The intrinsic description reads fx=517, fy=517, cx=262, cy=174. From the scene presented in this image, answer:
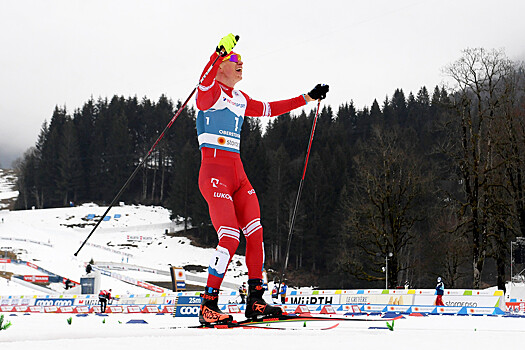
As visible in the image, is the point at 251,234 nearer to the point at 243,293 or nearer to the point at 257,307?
the point at 257,307

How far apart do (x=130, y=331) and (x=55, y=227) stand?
6777cm

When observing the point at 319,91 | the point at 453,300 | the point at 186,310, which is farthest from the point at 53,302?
the point at 319,91

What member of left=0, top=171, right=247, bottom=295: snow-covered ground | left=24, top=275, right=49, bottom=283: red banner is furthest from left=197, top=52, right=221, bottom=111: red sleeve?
left=24, top=275, right=49, bottom=283: red banner

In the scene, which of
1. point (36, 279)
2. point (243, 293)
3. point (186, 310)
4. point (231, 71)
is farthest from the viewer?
point (36, 279)

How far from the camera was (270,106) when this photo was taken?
662cm

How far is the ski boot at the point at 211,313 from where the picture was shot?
497cm

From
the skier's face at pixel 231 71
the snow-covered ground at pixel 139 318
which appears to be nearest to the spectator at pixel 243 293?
the snow-covered ground at pixel 139 318

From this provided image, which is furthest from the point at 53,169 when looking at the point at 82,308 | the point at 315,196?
the point at 82,308

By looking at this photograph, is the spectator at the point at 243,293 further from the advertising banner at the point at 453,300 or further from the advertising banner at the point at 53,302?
the advertising banner at the point at 53,302

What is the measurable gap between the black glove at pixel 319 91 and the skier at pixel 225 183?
0.94 metres

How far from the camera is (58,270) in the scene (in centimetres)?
4166

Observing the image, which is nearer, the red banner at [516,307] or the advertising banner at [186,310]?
the advertising banner at [186,310]

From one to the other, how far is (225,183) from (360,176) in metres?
37.6

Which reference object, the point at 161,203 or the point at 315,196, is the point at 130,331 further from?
the point at 161,203
